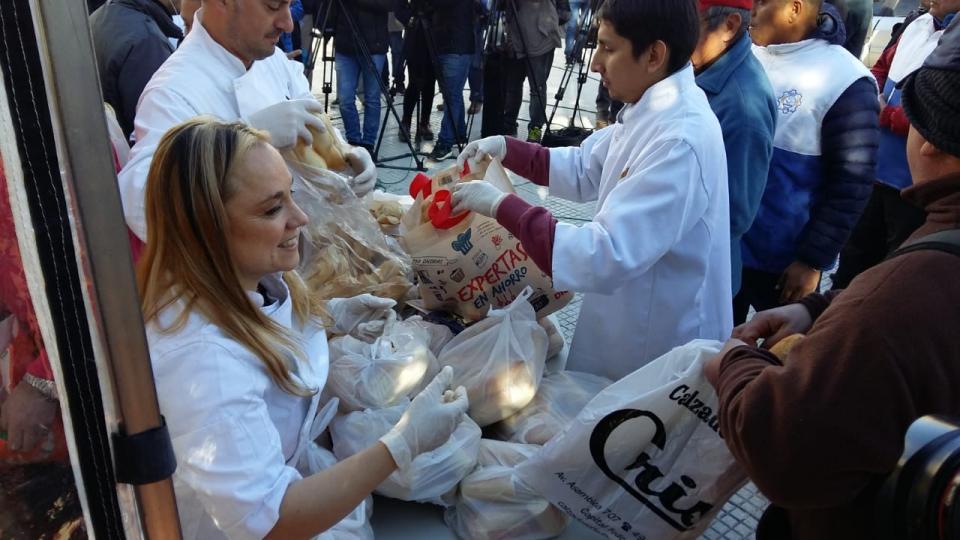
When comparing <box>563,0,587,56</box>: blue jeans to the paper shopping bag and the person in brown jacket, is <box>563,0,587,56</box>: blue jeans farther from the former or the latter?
the person in brown jacket

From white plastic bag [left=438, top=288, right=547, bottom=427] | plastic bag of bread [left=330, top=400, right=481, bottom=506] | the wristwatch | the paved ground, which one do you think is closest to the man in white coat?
white plastic bag [left=438, top=288, right=547, bottom=427]

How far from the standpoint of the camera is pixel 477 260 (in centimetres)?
226

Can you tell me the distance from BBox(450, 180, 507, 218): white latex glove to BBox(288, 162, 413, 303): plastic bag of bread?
1.46ft

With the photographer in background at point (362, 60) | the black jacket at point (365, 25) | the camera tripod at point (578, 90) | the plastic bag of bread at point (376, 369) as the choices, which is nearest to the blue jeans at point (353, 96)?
the photographer in background at point (362, 60)

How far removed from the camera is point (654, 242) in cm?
175

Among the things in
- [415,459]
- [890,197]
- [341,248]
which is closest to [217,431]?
[415,459]

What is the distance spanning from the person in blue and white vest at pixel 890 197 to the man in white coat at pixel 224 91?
82.2 inches

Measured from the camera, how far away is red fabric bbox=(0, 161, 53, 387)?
60cm

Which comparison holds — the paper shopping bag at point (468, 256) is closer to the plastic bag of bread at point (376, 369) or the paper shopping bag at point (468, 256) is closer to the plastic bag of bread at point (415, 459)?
Result: the plastic bag of bread at point (376, 369)

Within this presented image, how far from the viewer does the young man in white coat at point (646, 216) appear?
175cm

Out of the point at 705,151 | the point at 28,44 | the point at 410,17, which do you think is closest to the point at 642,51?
the point at 705,151

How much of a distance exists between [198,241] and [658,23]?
52.4 inches

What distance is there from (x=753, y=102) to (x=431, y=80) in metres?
4.60

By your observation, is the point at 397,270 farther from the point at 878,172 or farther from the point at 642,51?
the point at 878,172
